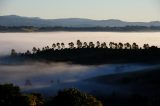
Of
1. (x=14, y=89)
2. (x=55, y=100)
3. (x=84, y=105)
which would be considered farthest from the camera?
(x=14, y=89)

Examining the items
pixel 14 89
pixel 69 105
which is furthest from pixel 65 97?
pixel 14 89

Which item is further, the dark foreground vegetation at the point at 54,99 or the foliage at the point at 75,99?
the dark foreground vegetation at the point at 54,99

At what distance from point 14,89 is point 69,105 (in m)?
19.6

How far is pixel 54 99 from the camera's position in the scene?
402ft

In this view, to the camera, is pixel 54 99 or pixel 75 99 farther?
pixel 54 99

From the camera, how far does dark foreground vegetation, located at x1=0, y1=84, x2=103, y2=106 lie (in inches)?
4464

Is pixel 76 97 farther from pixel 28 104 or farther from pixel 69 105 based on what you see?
pixel 28 104

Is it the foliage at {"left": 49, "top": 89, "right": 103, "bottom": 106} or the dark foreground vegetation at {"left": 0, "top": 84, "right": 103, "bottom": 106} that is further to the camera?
the dark foreground vegetation at {"left": 0, "top": 84, "right": 103, "bottom": 106}

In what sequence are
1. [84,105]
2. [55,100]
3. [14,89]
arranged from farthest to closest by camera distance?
[14,89] → [55,100] → [84,105]

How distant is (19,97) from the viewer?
4811 inches

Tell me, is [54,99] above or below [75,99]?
below

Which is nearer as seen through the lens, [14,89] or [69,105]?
[69,105]

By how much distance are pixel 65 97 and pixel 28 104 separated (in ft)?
31.4

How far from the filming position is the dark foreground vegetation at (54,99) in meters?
113
